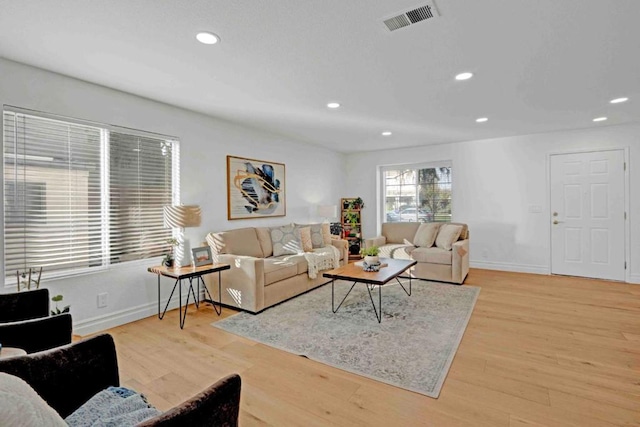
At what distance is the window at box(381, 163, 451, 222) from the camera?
598 cm

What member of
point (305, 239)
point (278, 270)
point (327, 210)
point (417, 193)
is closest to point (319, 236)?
point (305, 239)

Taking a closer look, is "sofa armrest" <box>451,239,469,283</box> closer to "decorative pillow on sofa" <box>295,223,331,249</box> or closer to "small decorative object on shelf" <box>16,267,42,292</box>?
"decorative pillow on sofa" <box>295,223,331,249</box>

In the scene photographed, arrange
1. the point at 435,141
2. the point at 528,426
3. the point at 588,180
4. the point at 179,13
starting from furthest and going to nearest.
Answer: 1. the point at 435,141
2. the point at 588,180
3. the point at 179,13
4. the point at 528,426

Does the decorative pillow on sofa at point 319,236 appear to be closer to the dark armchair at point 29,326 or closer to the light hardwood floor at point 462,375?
the light hardwood floor at point 462,375

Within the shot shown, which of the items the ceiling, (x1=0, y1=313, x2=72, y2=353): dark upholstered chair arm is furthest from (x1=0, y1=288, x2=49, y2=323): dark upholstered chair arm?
the ceiling

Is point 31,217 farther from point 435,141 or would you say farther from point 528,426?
point 435,141

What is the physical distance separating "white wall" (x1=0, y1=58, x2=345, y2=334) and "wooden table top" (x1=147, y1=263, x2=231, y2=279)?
31 centimetres

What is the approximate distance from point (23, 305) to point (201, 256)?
164cm

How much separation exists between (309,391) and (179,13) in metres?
2.47

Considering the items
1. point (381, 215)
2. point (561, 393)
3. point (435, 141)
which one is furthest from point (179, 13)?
point (381, 215)

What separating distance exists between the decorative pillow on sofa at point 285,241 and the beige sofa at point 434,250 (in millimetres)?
1237

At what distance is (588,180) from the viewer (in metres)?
4.77

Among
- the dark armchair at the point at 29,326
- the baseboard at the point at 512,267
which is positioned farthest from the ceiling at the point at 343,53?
the baseboard at the point at 512,267

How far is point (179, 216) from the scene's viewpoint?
3299mm
